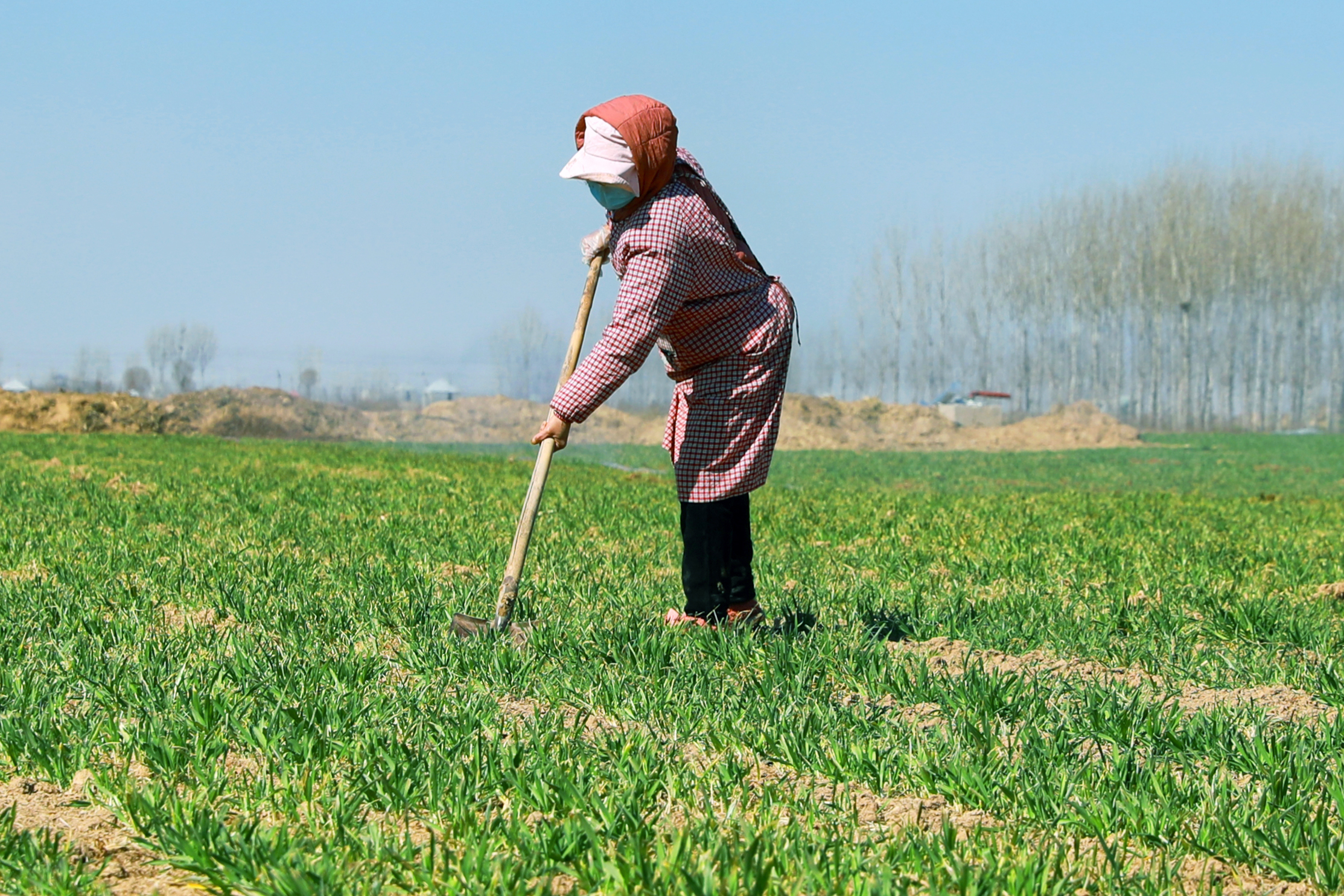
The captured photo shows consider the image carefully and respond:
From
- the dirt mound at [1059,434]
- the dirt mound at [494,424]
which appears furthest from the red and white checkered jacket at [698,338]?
the dirt mound at [494,424]

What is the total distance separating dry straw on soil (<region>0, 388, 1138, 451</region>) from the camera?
35844 millimetres

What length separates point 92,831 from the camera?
7.97ft

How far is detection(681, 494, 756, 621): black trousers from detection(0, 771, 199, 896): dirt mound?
7.54 feet

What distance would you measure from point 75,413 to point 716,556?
35.2m

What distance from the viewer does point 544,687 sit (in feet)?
11.3

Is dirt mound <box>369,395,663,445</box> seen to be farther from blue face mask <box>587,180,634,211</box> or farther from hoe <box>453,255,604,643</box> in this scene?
blue face mask <box>587,180,634,211</box>

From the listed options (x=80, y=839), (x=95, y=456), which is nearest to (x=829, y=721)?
(x=80, y=839)

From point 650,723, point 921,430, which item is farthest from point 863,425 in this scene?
point 650,723

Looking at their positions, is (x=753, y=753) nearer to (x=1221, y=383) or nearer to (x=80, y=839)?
(x=80, y=839)

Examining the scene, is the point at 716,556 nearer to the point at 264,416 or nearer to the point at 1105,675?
the point at 1105,675

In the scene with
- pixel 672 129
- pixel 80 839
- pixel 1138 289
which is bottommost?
pixel 80 839

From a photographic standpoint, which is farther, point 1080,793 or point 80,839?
point 1080,793

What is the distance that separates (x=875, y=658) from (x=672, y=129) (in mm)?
1903

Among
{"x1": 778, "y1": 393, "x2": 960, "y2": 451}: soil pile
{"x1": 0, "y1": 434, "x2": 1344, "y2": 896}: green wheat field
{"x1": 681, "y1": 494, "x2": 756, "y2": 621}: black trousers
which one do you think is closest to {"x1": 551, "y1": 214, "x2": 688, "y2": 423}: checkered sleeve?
{"x1": 681, "y1": 494, "x2": 756, "y2": 621}: black trousers
